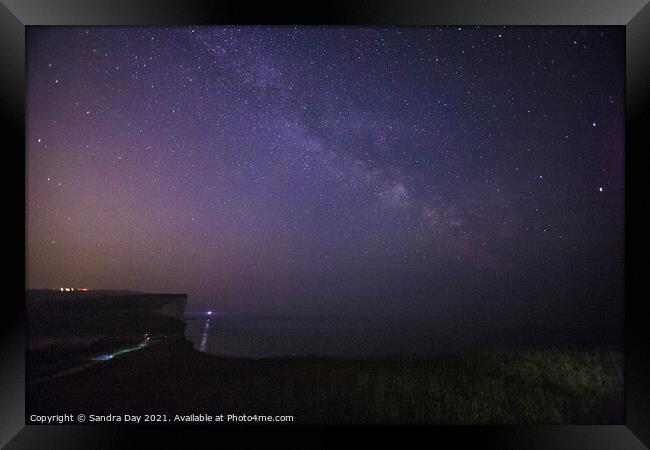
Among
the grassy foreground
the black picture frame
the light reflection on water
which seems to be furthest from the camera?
the light reflection on water

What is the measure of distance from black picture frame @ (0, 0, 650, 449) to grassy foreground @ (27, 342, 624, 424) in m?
0.21

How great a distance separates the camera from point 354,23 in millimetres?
2863

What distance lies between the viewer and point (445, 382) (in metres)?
3.33

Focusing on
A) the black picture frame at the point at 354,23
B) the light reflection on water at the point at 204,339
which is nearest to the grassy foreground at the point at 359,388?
the light reflection on water at the point at 204,339

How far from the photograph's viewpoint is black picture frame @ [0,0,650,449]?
2830 mm

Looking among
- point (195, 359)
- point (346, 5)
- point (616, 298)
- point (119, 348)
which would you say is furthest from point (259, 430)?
point (346, 5)

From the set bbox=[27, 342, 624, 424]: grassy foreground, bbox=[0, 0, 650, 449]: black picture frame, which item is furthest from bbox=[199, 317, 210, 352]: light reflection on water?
bbox=[0, 0, 650, 449]: black picture frame

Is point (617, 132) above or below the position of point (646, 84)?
below

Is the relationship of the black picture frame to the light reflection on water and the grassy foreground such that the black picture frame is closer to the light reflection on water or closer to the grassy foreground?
the grassy foreground

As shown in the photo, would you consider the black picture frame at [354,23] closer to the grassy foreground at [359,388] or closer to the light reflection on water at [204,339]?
the grassy foreground at [359,388]

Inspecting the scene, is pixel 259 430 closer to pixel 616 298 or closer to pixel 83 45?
pixel 616 298

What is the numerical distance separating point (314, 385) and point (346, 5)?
96.8 inches

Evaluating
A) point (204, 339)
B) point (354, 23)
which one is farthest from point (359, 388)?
point (354, 23)

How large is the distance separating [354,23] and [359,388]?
7.87ft
